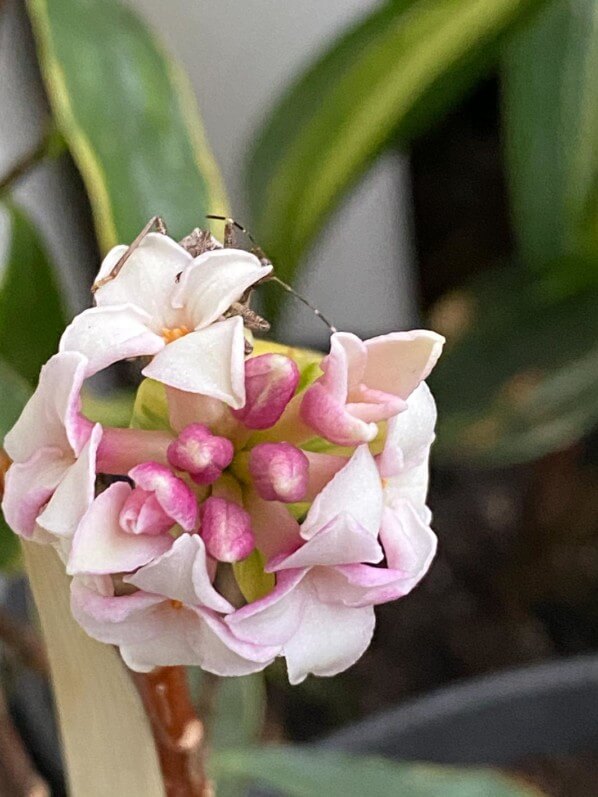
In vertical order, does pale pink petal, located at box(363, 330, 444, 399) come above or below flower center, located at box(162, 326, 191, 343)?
below

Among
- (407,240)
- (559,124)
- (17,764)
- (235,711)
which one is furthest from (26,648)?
(407,240)

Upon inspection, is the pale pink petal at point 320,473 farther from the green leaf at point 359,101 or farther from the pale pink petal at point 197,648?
the green leaf at point 359,101

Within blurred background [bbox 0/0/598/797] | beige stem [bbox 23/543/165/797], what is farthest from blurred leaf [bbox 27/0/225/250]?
beige stem [bbox 23/543/165/797]

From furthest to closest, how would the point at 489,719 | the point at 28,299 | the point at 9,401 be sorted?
1. the point at 489,719
2. the point at 28,299
3. the point at 9,401

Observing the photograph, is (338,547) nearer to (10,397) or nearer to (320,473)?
(320,473)

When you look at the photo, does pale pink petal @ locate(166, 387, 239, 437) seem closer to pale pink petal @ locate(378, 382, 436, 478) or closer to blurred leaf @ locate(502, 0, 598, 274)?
pale pink petal @ locate(378, 382, 436, 478)

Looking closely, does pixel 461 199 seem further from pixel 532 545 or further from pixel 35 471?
pixel 35 471
